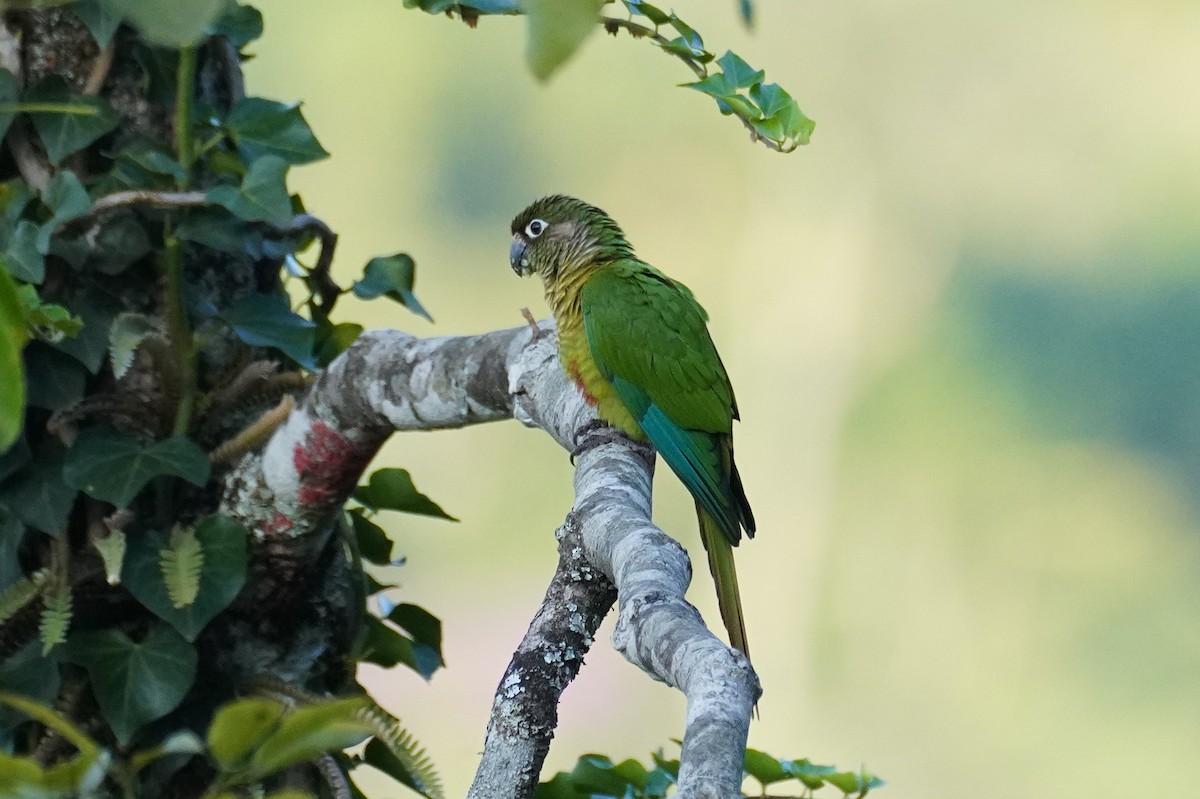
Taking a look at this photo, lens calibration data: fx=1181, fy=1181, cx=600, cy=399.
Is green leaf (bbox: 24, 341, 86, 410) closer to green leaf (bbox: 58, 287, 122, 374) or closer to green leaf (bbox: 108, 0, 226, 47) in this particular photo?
green leaf (bbox: 58, 287, 122, 374)

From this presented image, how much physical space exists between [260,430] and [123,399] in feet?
0.45

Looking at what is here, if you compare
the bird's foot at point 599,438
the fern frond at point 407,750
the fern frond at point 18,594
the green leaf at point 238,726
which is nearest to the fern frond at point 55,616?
the fern frond at point 18,594

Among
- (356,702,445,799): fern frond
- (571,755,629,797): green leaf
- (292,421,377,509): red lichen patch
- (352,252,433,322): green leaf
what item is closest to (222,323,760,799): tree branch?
(292,421,377,509): red lichen patch

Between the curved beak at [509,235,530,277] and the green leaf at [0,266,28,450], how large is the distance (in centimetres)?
167

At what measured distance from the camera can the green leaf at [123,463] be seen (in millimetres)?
1138

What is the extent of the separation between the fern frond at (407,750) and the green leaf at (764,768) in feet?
1.06

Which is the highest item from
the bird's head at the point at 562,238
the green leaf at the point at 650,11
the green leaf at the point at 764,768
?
the bird's head at the point at 562,238

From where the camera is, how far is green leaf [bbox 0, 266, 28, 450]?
0.65ft

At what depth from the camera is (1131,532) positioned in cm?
320

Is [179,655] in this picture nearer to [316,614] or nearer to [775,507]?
[316,614]

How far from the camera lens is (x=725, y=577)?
4.64 feet

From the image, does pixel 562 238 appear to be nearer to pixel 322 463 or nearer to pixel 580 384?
pixel 580 384

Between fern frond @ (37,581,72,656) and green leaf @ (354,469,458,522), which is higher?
green leaf @ (354,469,458,522)

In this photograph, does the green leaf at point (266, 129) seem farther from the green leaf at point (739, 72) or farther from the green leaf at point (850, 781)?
the green leaf at point (850, 781)
